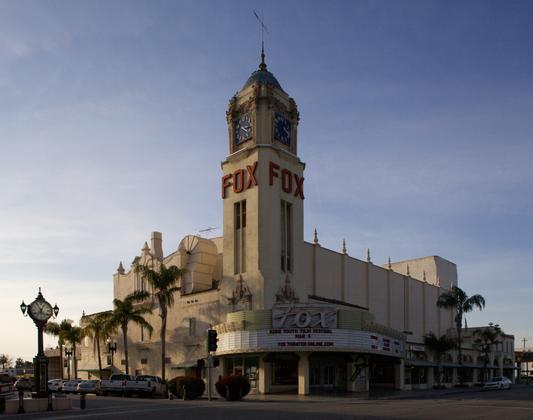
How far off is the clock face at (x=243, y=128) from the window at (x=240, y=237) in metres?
6.04

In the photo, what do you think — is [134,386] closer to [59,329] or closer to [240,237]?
[240,237]

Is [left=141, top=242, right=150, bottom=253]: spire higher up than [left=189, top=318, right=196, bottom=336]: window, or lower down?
higher up

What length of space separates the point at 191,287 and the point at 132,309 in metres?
7.28

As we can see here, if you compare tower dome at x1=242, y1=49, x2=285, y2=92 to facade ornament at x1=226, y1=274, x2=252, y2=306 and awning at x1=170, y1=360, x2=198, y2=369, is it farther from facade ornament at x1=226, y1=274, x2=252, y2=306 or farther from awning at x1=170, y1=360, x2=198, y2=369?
awning at x1=170, y1=360, x2=198, y2=369

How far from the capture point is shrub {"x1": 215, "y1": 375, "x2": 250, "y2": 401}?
36.8 m

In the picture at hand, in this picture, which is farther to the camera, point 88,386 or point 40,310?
point 88,386

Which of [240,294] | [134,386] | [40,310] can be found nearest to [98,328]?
[240,294]

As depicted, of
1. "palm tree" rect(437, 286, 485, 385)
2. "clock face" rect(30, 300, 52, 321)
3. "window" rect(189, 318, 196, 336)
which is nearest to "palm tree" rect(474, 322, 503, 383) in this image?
"palm tree" rect(437, 286, 485, 385)

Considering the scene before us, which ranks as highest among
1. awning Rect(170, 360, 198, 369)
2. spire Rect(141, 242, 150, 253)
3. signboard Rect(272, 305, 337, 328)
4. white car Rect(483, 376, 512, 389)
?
spire Rect(141, 242, 150, 253)

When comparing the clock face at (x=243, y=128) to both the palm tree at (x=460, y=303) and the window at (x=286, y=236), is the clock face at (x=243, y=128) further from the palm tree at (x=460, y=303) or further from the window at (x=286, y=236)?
the palm tree at (x=460, y=303)

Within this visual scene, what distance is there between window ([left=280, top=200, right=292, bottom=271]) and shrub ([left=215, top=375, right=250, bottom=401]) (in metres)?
18.1

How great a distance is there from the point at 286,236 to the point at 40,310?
2555 centimetres

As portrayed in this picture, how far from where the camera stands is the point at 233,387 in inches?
1451

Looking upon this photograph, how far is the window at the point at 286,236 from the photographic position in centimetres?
5512
